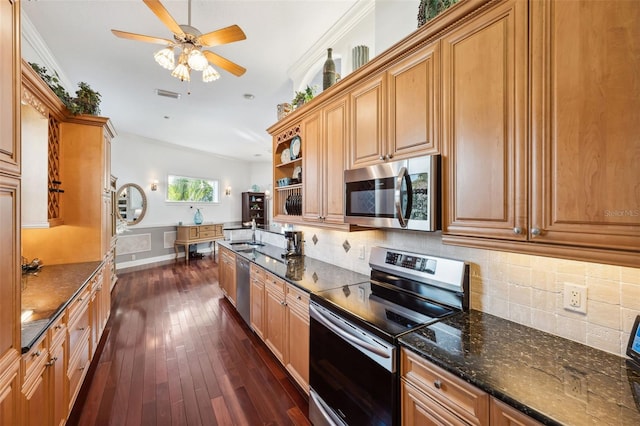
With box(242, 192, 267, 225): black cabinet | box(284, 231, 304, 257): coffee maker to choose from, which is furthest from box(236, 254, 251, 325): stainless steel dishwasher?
box(242, 192, 267, 225): black cabinet

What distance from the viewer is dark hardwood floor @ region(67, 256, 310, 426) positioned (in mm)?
1922

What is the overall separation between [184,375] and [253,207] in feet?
23.5

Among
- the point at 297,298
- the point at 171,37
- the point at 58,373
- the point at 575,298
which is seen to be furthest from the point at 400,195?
the point at 171,37

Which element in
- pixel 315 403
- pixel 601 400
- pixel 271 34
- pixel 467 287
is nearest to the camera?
pixel 601 400

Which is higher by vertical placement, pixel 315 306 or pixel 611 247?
pixel 611 247

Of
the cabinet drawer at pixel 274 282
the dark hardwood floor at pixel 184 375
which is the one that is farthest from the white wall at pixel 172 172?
the cabinet drawer at pixel 274 282

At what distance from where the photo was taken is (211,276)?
5613 millimetres

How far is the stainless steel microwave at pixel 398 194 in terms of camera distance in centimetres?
135

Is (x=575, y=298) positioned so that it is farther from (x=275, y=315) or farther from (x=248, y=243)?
(x=248, y=243)

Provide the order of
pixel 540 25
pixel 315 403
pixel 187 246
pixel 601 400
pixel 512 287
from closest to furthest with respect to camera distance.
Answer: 1. pixel 601 400
2. pixel 540 25
3. pixel 512 287
4. pixel 315 403
5. pixel 187 246

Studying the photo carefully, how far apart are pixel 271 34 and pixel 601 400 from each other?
11.3 feet

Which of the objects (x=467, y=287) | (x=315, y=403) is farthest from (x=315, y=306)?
(x=467, y=287)

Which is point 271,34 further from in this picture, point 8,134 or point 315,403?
point 315,403

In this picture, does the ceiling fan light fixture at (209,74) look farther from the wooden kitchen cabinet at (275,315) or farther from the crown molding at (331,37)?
the wooden kitchen cabinet at (275,315)
